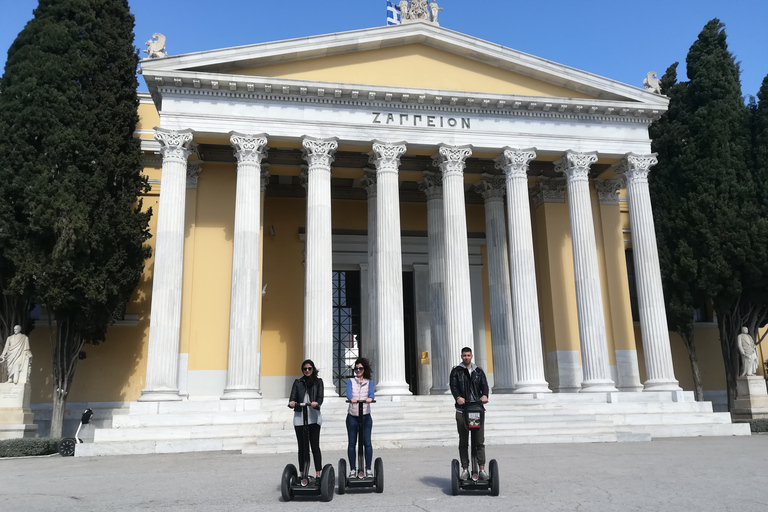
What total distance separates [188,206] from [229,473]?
1192 cm

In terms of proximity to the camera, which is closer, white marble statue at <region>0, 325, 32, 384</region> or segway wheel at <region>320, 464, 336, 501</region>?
segway wheel at <region>320, 464, 336, 501</region>

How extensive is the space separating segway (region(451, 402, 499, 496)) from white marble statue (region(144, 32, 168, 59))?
50.3ft

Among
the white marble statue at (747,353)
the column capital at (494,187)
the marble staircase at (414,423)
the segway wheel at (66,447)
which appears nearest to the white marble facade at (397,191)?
the marble staircase at (414,423)

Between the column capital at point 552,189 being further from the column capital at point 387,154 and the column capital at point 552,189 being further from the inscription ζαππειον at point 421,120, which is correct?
the column capital at point 387,154

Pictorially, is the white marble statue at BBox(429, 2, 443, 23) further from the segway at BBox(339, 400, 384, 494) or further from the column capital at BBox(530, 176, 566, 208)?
the segway at BBox(339, 400, 384, 494)

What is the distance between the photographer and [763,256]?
21.4 meters

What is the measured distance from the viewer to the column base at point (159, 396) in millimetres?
16078

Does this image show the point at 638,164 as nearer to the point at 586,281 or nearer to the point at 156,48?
the point at 586,281

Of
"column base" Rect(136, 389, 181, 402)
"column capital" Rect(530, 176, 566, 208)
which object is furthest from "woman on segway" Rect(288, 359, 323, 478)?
"column capital" Rect(530, 176, 566, 208)

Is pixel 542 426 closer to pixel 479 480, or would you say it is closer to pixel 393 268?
pixel 393 268

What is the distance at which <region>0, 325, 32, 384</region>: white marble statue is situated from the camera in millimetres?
16406

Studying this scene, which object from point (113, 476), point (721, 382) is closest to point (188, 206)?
point (113, 476)

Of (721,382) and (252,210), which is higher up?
(252,210)

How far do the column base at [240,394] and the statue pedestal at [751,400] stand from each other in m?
16.0
